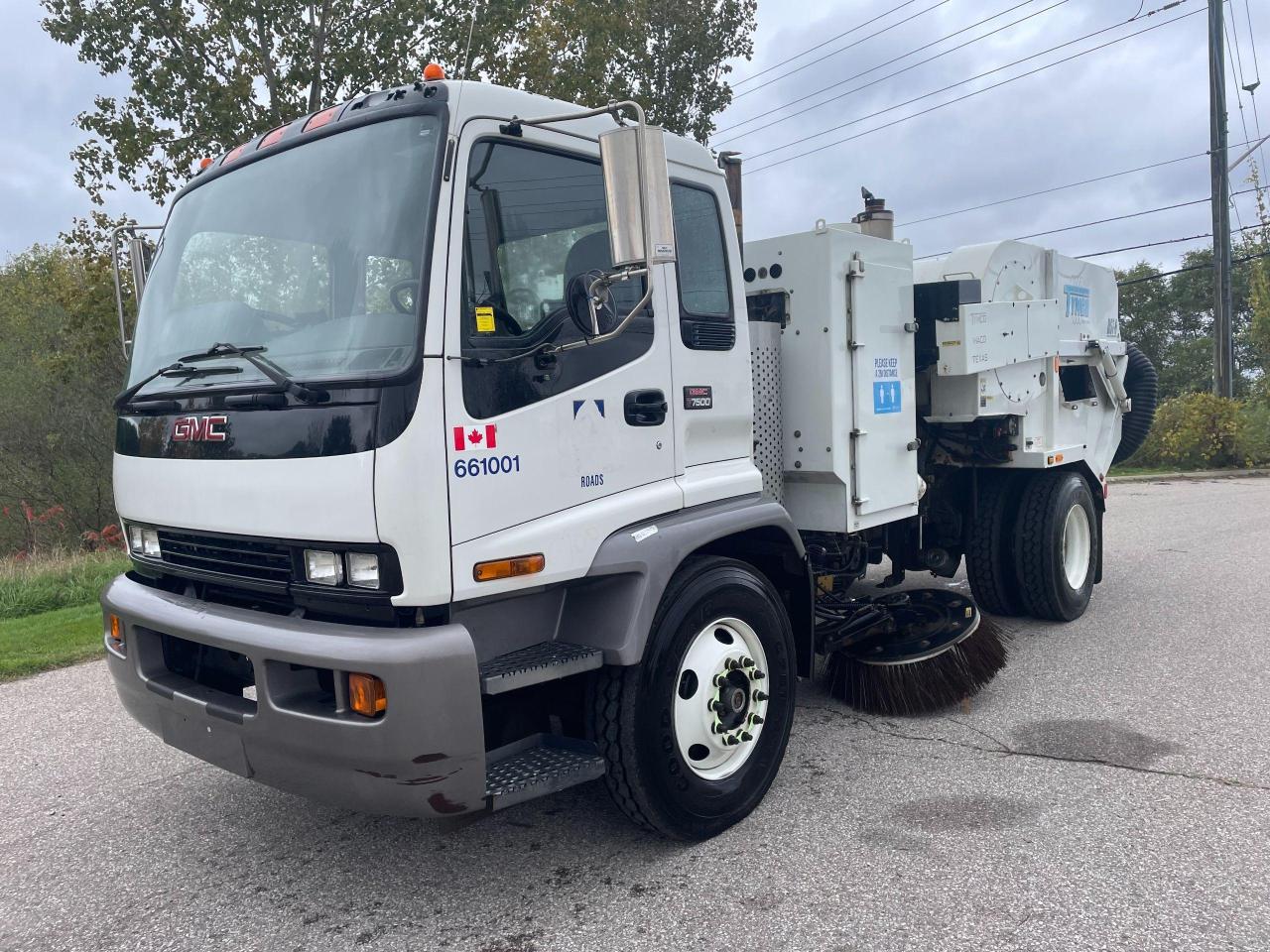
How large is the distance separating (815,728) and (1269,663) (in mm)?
2753

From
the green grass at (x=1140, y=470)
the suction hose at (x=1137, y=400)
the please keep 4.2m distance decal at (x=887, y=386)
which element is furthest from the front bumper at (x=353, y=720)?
the green grass at (x=1140, y=470)

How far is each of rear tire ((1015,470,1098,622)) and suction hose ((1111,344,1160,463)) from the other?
137 centimetres

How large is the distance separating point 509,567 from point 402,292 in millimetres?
855

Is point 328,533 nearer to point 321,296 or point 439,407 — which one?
point 439,407

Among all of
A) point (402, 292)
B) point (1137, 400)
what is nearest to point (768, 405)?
point (402, 292)

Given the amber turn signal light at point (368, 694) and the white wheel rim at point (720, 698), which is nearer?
the amber turn signal light at point (368, 694)

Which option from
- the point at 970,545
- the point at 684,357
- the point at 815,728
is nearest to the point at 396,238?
the point at 684,357

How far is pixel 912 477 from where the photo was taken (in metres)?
4.98

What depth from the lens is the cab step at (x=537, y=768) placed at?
281 centimetres

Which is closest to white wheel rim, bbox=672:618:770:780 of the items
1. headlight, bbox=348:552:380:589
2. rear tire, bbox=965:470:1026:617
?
headlight, bbox=348:552:380:589

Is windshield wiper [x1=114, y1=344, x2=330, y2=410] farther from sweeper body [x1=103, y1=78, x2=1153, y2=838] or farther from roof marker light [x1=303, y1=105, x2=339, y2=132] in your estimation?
roof marker light [x1=303, y1=105, x2=339, y2=132]

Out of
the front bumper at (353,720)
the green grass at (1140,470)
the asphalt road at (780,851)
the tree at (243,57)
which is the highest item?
the tree at (243,57)

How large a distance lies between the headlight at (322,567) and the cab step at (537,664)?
50 cm

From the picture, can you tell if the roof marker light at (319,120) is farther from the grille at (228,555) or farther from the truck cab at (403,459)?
the grille at (228,555)
